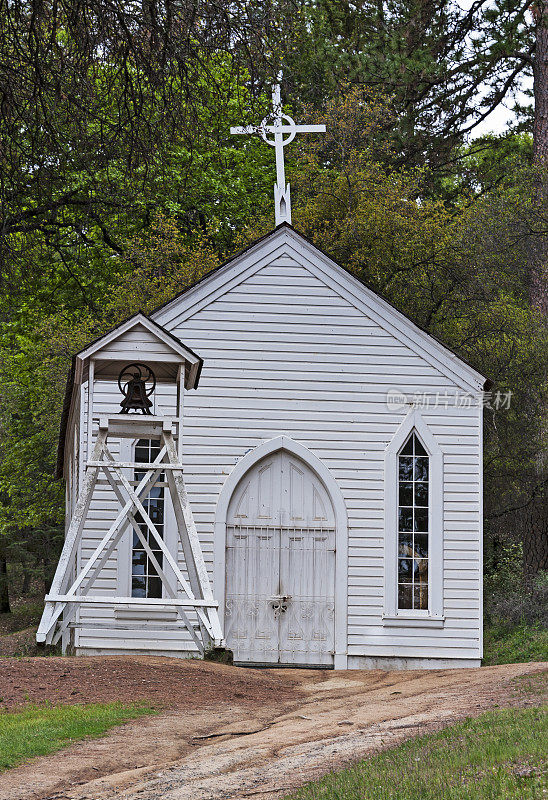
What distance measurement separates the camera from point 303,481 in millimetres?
16594

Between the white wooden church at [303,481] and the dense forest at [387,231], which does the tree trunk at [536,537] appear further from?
the white wooden church at [303,481]

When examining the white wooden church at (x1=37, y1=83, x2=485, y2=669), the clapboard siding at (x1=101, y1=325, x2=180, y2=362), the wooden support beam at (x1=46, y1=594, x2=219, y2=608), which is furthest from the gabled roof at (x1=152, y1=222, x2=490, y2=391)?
the wooden support beam at (x1=46, y1=594, x2=219, y2=608)

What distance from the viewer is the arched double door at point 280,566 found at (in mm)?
16125

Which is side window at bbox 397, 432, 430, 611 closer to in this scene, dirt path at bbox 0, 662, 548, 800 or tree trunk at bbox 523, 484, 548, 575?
dirt path at bbox 0, 662, 548, 800

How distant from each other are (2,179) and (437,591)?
377 inches

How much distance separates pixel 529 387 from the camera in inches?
902

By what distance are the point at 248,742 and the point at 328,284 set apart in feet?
30.2

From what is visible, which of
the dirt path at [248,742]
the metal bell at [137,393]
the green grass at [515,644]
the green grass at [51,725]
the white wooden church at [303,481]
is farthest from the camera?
the green grass at [515,644]

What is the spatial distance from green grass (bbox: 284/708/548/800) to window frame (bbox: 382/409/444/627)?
7.72m

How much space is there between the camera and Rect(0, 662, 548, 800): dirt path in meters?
7.55

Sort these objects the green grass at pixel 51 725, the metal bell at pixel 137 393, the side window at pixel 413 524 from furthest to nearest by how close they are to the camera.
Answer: the side window at pixel 413 524 → the metal bell at pixel 137 393 → the green grass at pixel 51 725

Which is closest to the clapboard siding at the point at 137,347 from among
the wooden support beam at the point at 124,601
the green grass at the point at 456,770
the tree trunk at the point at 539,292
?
the wooden support beam at the point at 124,601

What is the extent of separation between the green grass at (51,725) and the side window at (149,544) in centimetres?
533

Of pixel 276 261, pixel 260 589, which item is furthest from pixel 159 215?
pixel 260 589
